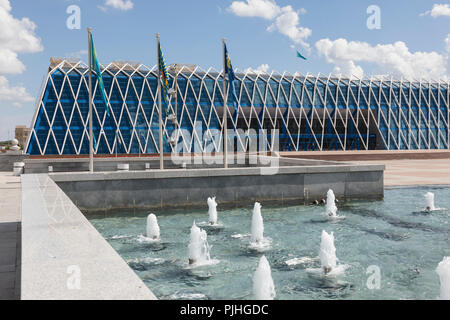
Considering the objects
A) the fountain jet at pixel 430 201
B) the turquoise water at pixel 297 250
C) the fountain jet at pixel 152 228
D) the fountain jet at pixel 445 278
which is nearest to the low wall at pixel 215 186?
the turquoise water at pixel 297 250

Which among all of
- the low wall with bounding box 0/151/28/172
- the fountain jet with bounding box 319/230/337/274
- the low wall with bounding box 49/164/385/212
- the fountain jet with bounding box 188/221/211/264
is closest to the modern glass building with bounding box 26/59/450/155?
the low wall with bounding box 0/151/28/172

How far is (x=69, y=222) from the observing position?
708 cm

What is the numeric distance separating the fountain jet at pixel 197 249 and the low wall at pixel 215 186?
599 centimetres

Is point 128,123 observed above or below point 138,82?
below

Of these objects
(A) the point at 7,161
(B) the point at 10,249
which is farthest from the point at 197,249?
(A) the point at 7,161

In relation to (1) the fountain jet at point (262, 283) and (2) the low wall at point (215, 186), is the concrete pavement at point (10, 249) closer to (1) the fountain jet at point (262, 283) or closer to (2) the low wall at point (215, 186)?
(2) the low wall at point (215, 186)

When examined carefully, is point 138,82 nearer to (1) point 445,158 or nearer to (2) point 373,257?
(1) point 445,158

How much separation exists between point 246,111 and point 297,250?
52.2 m

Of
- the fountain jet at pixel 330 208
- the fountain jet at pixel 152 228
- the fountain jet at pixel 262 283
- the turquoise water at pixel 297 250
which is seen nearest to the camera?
the fountain jet at pixel 262 283

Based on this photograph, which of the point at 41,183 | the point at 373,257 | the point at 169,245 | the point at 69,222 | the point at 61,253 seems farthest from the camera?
the point at 41,183

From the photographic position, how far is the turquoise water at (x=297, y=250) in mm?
7613

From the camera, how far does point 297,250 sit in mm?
10258

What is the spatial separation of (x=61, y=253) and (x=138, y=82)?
5251 centimetres
